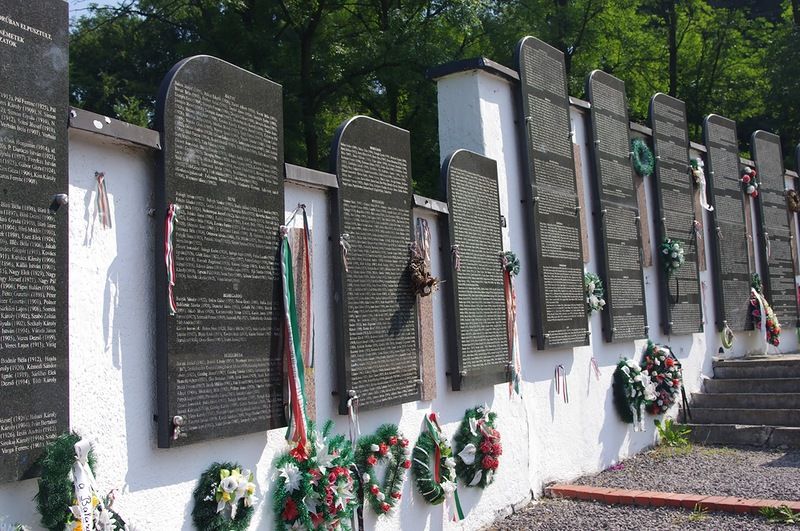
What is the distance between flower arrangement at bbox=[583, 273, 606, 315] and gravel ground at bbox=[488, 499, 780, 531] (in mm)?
1978

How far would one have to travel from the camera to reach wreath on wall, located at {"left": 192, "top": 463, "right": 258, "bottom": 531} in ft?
13.4

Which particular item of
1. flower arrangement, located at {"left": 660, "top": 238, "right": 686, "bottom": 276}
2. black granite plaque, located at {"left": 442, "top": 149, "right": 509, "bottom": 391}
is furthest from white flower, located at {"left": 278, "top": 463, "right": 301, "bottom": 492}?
flower arrangement, located at {"left": 660, "top": 238, "right": 686, "bottom": 276}

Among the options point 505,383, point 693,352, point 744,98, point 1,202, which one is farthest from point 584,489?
point 744,98

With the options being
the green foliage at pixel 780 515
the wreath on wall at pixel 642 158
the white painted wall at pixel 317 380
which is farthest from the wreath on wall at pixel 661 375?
the green foliage at pixel 780 515

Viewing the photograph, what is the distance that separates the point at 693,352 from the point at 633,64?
29.8 feet

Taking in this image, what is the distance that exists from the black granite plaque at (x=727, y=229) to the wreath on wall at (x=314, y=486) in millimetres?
7294

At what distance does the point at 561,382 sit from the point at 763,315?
494 centimetres

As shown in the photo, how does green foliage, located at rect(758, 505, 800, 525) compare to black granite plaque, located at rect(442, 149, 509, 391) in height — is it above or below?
below

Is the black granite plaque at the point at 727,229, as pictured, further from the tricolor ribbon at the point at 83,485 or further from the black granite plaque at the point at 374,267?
the tricolor ribbon at the point at 83,485

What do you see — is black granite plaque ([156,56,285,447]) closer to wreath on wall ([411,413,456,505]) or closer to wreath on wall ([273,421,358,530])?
wreath on wall ([273,421,358,530])

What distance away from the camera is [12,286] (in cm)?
323

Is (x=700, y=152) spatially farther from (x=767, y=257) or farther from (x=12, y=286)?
(x=12, y=286)

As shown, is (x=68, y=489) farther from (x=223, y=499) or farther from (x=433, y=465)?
(x=433, y=465)

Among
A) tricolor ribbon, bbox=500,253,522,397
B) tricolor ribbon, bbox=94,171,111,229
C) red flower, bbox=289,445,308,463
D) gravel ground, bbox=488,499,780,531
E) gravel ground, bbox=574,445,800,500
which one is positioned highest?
tricolor ribbon, bbox=94,171,111,229
